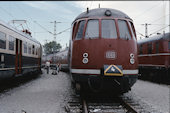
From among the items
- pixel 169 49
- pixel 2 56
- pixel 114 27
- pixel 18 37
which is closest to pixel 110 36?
pixel 114 27

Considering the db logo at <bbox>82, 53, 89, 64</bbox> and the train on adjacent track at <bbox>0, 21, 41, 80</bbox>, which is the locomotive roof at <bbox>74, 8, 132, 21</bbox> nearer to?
the db logo at <bbox>82, 53, 89, 64</bbox>

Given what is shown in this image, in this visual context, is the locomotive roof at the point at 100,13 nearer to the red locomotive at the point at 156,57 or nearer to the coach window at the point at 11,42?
the coach window at the point at 11,42

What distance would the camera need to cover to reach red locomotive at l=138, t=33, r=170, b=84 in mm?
13219

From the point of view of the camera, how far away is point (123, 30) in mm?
6863

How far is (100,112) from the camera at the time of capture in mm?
5375

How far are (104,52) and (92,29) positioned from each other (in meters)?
0.99

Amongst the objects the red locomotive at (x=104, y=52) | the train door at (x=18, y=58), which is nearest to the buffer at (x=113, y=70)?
the red locomotive at (x=104, y=52)

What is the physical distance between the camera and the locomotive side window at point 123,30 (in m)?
6.74

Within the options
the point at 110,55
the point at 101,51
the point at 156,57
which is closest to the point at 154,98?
the point at 110,55

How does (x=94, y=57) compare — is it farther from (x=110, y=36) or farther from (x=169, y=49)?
(x=169, y=49)

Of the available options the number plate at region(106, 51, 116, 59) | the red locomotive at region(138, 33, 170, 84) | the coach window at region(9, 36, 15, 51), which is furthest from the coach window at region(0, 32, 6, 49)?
the red locomotive at region(138, 33, 170, 84)

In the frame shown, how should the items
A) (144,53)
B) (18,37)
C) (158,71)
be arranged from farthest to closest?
1. (144,53)
2. (158,71)
3. (18,37)

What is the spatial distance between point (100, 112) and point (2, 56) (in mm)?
5348

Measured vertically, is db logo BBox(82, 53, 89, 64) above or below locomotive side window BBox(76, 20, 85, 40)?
below
